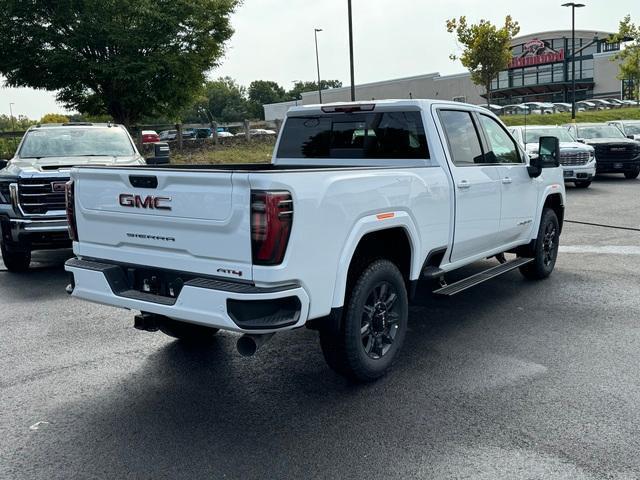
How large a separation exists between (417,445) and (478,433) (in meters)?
0.40

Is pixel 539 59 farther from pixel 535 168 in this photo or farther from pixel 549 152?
pixel 535 168

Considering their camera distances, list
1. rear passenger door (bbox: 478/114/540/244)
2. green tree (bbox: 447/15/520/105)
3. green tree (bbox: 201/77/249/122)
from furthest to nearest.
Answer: green tree (bbox: 201/77/249/122), green tree (bbox: 447/15/520/105), rear passenger door (bbox: 478/114/540/244)

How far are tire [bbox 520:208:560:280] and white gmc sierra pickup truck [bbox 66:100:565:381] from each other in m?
1.35

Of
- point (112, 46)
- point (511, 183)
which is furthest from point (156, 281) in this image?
point (112, 46)

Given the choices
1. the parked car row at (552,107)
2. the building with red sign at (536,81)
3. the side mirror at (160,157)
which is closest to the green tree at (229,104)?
the building with red sign at (536,81)

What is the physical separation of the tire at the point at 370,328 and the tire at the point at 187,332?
1.45 m

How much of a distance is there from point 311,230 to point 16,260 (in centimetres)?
632

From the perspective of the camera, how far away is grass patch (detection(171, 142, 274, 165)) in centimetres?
2388

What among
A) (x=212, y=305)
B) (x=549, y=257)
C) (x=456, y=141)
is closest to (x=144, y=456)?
(x=212, y=305)

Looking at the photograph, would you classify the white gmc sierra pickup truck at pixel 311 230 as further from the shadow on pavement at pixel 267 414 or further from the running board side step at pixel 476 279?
the shadow on pavement at pixel 267 414

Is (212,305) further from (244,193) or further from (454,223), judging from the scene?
(454,223)

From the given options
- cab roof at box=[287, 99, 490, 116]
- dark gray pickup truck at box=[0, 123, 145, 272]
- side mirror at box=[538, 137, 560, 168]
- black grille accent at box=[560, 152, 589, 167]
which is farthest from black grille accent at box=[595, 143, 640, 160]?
cab roof at box=[287, 99, 490, 116]

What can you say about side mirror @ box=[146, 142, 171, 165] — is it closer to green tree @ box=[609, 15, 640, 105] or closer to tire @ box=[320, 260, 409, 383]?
tire @ box=[320, 260, 409, 383]

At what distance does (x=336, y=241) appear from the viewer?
407 cm
